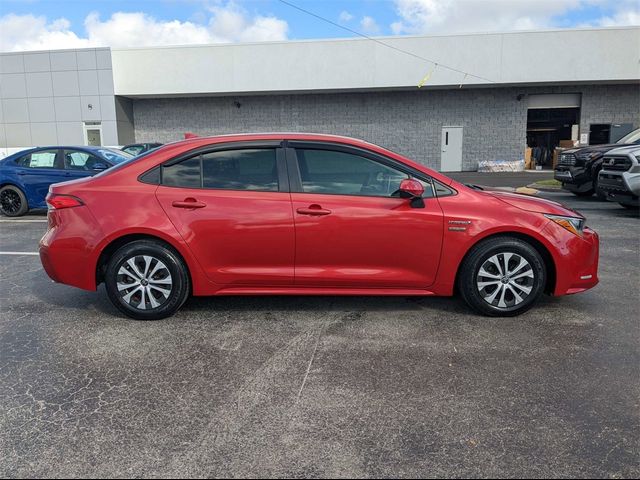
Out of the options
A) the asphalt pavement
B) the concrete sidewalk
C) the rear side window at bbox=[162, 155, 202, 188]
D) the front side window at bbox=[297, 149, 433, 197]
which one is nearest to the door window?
the asphalt pavement

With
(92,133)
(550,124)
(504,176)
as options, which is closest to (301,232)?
(504,176)

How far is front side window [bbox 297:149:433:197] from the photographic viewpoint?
4348 mm

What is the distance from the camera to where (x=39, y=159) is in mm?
10430

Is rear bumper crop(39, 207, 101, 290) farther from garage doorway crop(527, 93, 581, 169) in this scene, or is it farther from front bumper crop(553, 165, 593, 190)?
garage doorway crop(527, 93, 581, 169)

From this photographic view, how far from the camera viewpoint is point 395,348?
3.86 m

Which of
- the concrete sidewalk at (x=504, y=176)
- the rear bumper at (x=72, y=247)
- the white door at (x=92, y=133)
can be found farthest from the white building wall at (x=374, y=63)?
the rear bumper at (x=72, y=247)

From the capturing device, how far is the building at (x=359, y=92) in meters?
22.6

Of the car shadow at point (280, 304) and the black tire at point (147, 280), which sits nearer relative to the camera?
the black tire at point (147, 280)

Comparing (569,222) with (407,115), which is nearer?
(569,222)

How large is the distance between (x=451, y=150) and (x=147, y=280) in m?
22.9

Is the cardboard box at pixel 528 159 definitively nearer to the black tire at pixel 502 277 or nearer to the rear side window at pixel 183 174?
the black tire at pixel 502 277

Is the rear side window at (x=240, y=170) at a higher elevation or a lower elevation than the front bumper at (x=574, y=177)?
higher

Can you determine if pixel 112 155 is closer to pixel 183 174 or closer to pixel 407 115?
pixel 183 174

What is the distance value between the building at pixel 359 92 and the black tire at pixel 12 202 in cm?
1505
